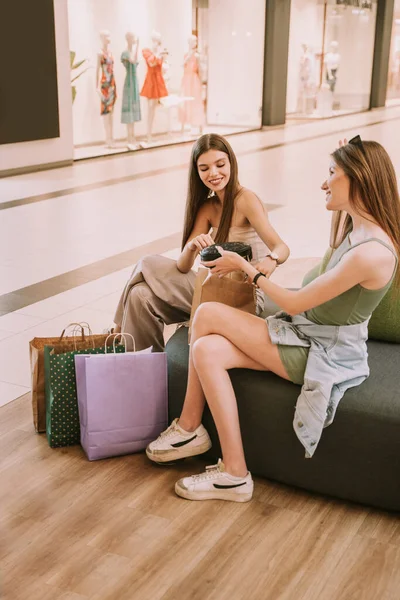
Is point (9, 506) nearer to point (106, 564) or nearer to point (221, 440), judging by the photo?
point (106, 564)

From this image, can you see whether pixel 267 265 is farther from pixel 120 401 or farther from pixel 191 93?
pixel 191 93

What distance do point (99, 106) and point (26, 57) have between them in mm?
3913

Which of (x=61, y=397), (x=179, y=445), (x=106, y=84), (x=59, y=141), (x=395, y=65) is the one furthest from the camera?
(x=395, y=65)

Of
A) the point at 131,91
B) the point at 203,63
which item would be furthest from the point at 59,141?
the point at 203,63

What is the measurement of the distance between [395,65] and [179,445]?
78.9ft

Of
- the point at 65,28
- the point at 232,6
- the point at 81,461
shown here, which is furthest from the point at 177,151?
the point at 81,461

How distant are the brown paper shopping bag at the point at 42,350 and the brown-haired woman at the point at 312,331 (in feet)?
1.71

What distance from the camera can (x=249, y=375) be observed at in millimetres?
2586

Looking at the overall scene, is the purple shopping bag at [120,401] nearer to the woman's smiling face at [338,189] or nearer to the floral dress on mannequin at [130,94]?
the woman's smiling face at [338,189]

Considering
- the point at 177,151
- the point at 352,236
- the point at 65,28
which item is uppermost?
the point at 65,28

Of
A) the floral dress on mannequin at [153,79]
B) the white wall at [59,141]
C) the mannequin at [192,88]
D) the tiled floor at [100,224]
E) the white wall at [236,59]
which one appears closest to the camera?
the tiled floor at [100,224]

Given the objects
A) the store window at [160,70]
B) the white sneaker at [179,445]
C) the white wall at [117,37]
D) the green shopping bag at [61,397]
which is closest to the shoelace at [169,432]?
the white sneaker at [179,445]

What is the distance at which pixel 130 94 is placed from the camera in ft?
42.5

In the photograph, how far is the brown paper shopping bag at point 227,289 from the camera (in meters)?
2.73
